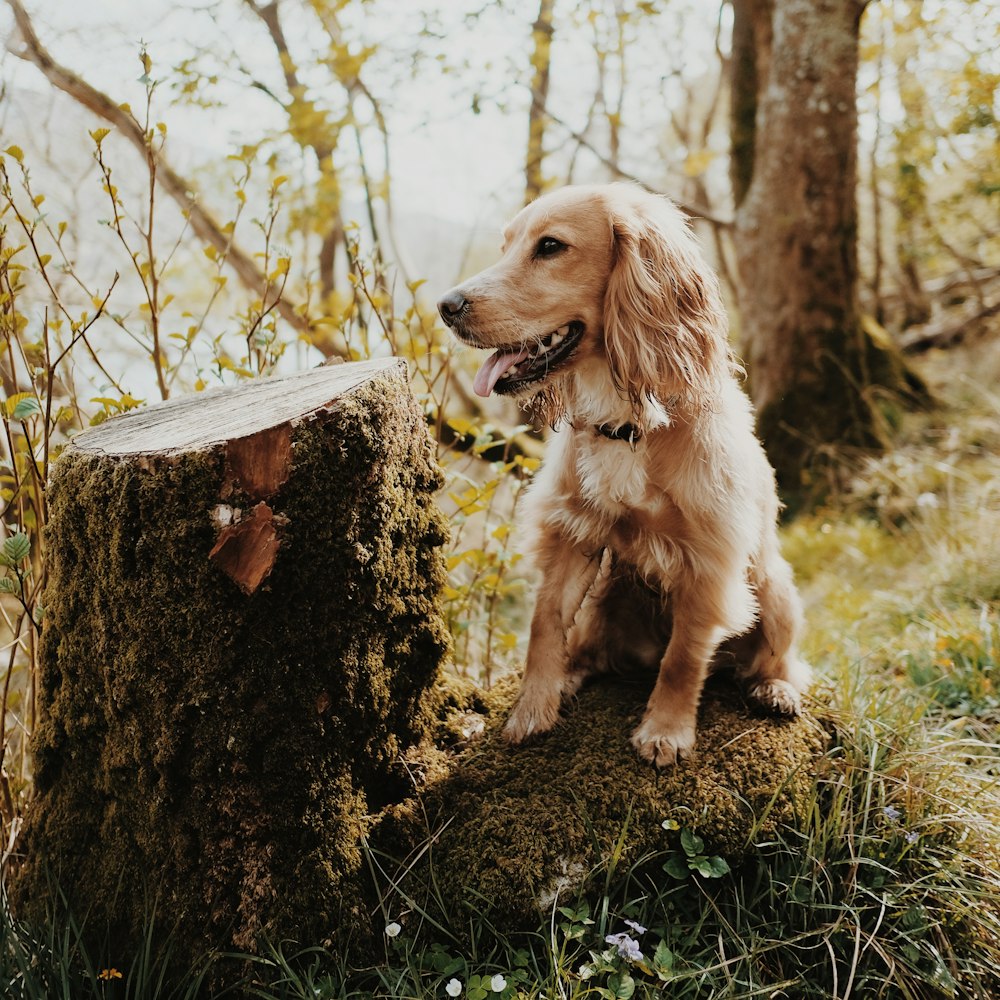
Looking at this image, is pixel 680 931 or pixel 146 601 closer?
pixel 146 601

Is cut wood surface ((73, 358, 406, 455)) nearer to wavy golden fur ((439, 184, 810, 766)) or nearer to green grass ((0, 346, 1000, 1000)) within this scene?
wavy golden fur ((439, 184, 810, 766))

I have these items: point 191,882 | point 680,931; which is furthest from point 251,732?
point 680,931

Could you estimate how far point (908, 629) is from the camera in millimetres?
3865

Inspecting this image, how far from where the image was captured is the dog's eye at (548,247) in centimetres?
238

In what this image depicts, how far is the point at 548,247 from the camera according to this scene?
7.81ft

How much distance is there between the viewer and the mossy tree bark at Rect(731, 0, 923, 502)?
6.03 metres

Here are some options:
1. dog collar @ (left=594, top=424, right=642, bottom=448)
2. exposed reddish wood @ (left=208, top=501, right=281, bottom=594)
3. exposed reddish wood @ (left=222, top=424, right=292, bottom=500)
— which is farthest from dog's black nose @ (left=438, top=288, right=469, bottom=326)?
exposed reddish wood @ (left=208, top=501, right=281, bottom=594)

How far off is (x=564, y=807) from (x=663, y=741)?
347 millimetres

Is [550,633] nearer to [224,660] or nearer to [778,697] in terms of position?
[778,697]

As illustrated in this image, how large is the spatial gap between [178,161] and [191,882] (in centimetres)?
1145

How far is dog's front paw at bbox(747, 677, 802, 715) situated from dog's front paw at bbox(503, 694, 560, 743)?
2.14 ft

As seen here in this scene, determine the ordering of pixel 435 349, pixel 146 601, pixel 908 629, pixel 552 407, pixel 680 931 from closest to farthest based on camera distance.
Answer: pixel 146 601, pixel 680 931, pixel 552 407, pixel 435 349, pixel 908 629

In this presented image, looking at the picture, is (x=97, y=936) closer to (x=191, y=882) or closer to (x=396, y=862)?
(x=191, y=882)

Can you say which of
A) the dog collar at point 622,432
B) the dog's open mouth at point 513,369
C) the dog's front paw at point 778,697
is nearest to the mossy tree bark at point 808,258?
the dog's front paw at point 778,697
